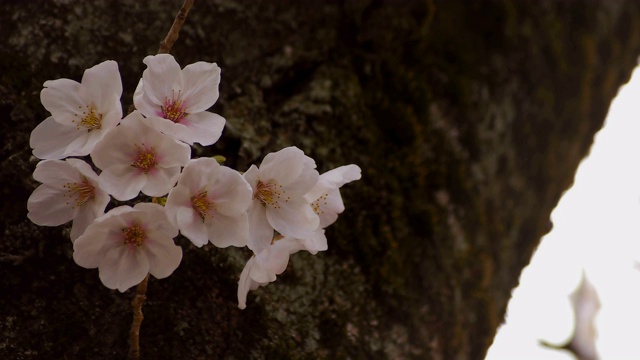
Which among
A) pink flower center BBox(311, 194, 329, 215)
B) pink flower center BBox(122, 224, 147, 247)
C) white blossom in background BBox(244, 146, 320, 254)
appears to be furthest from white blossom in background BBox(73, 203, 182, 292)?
pink flower center BBox(311, 194, 329, 215)

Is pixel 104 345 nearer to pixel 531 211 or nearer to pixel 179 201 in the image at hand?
pixel 179 201

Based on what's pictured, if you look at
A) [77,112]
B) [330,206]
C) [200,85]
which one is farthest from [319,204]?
[77,112]

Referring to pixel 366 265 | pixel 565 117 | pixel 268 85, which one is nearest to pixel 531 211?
pixel 565 117

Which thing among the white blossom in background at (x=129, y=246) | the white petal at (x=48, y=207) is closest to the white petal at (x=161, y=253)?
the white blossom in background at (x=129, y=246)

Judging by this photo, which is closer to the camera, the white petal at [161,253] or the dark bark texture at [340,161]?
the white petal at [161,253]

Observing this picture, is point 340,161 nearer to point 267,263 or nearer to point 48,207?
point 267,263

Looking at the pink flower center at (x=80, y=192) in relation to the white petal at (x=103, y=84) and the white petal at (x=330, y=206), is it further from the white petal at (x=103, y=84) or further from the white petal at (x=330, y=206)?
the white petal at (x=330, y=206)
